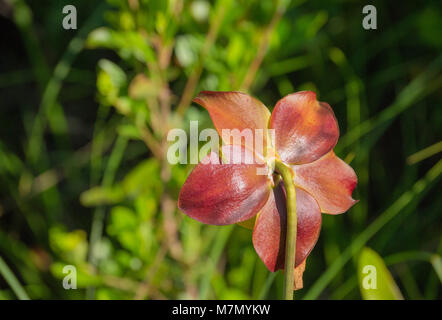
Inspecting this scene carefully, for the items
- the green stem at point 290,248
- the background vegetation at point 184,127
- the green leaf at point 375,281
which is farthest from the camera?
the background vegetation at point 184,127

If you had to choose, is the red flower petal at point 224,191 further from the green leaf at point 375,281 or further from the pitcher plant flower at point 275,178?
the green leaf at point 375,281

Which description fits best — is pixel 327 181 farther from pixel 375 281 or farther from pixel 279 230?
pixel 375 281

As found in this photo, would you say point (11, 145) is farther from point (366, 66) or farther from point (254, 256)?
point (366, 66)

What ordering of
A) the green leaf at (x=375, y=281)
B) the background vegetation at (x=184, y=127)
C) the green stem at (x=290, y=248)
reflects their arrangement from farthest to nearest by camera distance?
the background vegetation at (x=184, y=127) → the green leaf at (x=375, y=281) → the green stem at (x=290, y=248)

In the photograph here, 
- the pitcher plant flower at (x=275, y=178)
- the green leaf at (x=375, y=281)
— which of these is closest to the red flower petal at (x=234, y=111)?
the pitcher plant flower at (x=275, y=178)

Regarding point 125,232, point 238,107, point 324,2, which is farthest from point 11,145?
point 238,107

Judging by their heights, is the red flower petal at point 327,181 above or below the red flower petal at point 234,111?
below

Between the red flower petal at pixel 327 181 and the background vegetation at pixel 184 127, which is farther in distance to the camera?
the background vegetation at pixel 184 127

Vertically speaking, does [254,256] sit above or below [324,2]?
below
